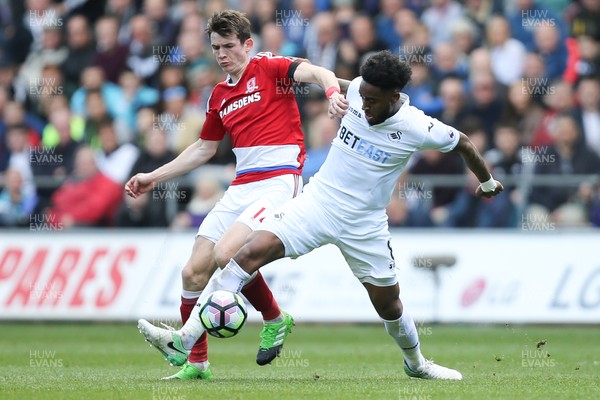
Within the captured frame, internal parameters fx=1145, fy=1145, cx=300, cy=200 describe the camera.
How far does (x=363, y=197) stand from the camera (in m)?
9.11

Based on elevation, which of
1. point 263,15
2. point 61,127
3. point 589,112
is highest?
point 263,15

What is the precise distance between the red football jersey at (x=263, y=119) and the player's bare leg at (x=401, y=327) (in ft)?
4.62

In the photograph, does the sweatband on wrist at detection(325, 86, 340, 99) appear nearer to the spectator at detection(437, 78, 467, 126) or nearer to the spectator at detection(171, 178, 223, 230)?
the spectator at detection(171, 178, 223, 230)

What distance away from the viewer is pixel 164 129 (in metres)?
19.0

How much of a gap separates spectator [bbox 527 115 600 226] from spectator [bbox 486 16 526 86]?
5.47ft

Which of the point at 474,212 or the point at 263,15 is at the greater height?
the point at 263,15

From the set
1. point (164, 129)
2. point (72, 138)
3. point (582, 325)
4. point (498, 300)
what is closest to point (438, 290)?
point (498, 300)

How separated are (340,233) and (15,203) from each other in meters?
10.8

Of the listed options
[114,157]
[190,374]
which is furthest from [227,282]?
[114,157]

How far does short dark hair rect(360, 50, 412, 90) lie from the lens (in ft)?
28.3

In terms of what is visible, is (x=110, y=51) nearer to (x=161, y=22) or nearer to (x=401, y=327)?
(x=161, y=22)

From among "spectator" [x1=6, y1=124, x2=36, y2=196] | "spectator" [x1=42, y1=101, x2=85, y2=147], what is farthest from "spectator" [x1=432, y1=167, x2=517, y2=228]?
"spectator" [x1=6, y1=124, x2=36, y2=196]

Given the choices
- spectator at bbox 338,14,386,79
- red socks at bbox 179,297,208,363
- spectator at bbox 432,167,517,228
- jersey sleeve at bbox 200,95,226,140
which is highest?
Result: jersey sleeve at bbox 200,95,226,140

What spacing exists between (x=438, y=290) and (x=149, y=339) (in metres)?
7.82
